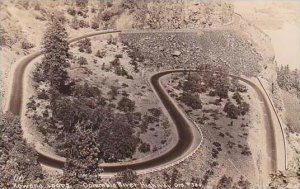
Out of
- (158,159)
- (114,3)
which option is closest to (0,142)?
(158,159)

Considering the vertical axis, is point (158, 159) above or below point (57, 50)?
below

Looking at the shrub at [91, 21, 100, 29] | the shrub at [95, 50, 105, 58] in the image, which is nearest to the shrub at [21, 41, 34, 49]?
the shrub at [95, 50, 105, 58]

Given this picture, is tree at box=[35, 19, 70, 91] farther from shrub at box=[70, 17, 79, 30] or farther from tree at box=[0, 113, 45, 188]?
shrub at box=[70, 17, 79, 30]

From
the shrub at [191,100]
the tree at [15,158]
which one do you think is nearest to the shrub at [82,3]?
the shrub at [191,100]

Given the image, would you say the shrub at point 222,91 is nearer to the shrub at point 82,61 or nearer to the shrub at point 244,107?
the shrub at point 244,107

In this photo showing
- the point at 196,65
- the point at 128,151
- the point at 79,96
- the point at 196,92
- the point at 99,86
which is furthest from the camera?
the point at 196,65

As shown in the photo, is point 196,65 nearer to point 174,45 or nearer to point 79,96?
point 174,45

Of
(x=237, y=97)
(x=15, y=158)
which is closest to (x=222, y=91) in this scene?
(x=237, y=97)

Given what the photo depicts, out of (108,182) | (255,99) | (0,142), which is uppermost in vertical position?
(0,142)

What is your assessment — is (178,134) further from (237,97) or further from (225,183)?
(237,97)
